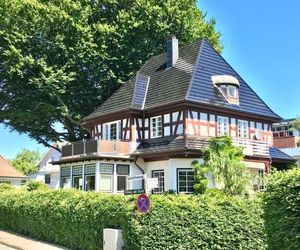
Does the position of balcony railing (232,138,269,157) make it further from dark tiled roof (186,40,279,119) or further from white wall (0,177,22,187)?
white wall (0,177,22,187)

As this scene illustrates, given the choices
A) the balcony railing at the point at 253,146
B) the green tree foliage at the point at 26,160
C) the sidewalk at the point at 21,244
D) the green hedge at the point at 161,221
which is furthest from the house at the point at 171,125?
the green tree foliage at the point at 26,160

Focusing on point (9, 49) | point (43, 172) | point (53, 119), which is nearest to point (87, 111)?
point (53, 119)

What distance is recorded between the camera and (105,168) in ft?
103

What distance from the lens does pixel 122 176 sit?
31828 mm

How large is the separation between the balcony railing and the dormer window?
10.6 ft

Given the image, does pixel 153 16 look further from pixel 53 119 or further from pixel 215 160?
pixel 215 160

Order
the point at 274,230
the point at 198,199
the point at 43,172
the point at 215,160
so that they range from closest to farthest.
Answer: the point at 274,230
the point at 198,199
the point at 215,160
the point at 43,172

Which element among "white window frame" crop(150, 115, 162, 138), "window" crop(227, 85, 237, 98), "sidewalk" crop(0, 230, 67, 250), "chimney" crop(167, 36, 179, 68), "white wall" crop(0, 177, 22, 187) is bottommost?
"sidewalk" crop(0, 230, 67, 250)

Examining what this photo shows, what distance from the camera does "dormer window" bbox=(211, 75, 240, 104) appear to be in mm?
33250

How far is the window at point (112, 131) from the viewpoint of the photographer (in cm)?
3391

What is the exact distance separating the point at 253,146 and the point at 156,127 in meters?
6.71

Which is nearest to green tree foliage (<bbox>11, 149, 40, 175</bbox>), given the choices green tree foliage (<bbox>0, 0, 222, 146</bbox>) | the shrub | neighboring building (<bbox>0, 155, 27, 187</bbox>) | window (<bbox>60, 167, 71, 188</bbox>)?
neighboring building (<bbox>0, 155, 27, 187</bbox>)

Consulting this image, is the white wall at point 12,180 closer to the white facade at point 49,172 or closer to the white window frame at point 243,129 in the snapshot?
the white facade at point 49,172

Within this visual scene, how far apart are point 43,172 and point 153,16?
107 feet
